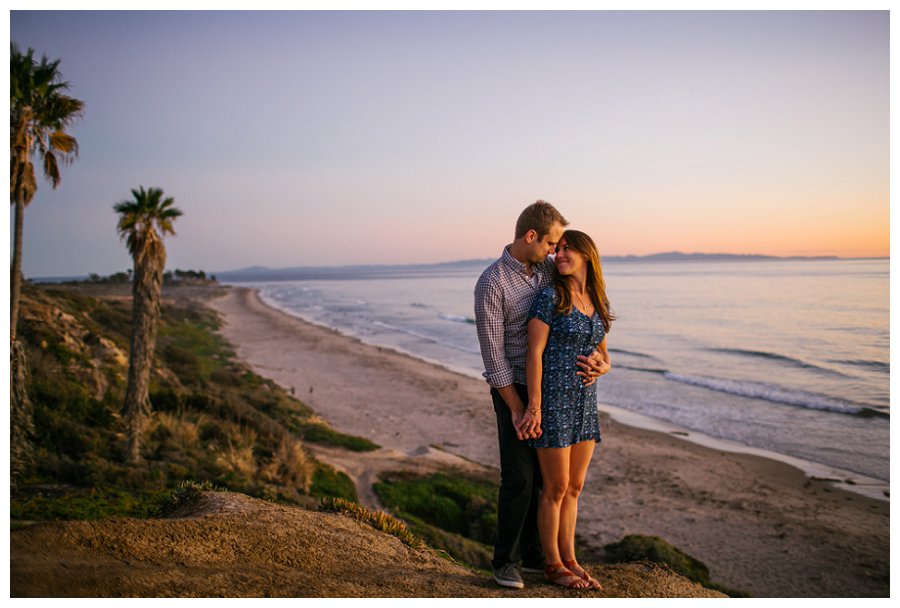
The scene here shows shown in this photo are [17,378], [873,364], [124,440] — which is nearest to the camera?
[17,378]

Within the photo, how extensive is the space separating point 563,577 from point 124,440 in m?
9.44

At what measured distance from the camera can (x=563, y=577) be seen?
4434 millimetres

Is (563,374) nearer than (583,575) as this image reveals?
Yes

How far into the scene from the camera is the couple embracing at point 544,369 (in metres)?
4.21

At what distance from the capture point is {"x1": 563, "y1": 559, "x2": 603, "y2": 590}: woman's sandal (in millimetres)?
4444

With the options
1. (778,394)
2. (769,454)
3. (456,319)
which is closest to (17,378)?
(769,454)

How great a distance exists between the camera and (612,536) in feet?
37.0

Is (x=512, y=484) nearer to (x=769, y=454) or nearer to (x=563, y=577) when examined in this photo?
(x=563, y=577)

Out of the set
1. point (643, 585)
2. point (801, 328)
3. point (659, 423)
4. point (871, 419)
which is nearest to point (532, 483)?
point (643, 585)

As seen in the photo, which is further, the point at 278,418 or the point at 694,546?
the point at 278,418

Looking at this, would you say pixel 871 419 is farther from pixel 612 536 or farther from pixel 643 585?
pixel 643 585

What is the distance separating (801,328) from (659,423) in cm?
2930

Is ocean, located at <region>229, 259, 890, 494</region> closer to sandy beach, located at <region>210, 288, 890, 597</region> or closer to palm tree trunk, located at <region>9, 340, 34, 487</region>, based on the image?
sandy beach, located at <region>210, 288, 890, 597</region>
